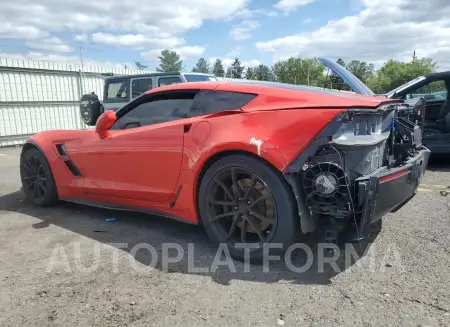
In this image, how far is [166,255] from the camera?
3.18 meters

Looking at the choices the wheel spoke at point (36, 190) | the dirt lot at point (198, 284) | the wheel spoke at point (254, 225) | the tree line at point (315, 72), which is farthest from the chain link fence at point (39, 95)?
the tree line at point (315, 72)

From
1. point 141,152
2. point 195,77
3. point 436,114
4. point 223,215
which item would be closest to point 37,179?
point 141,152

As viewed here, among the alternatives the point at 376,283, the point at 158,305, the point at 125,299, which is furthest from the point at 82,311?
the point at 376,283

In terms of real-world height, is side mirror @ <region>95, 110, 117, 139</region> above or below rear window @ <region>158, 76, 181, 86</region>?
below

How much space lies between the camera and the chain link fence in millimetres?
12266

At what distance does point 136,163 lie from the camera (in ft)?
11.9

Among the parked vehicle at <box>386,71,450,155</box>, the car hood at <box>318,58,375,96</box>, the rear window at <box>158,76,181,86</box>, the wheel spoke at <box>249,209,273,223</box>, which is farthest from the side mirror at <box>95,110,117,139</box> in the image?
the rear window at <box>158,76,181,86</box>

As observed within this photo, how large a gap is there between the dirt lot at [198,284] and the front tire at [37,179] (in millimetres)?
695

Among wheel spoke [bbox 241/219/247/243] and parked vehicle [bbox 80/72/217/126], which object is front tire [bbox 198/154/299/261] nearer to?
wheel spoke [bbox 241/219/247/243]

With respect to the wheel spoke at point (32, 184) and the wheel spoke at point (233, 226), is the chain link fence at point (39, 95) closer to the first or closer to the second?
the wheel spoke at point (32, 184)

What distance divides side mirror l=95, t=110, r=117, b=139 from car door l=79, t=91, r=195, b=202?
0.19 feet

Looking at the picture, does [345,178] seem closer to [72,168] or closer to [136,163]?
[136,163]

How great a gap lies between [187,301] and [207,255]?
2.38ft

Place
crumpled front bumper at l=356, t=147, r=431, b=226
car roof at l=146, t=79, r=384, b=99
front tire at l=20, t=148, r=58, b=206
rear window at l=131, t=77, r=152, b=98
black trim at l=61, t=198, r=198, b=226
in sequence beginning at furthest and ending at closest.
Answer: rear window at l=131, t=77, r=152, b=98 < front tire at l=20, t=148, r=58, b=206 < black trim at l=61, t=198, r=198, b=226 < car roof at l=146, t=79, r=384, b=99 < crumpled front bumper at l=356, t=147, r=431, b=226
